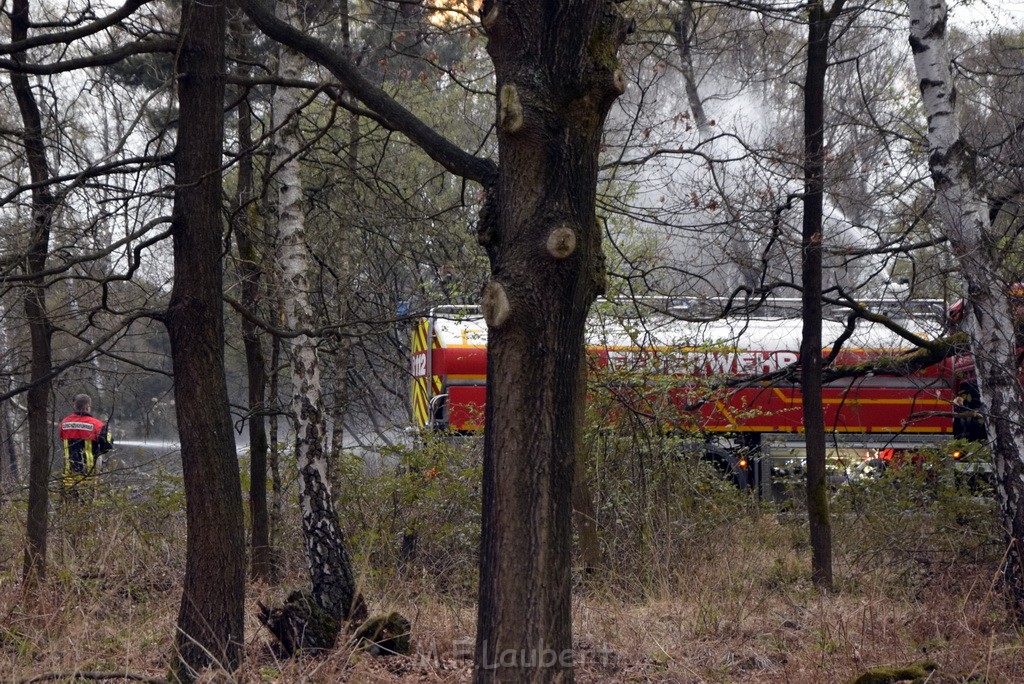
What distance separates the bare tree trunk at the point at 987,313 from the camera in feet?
21.1

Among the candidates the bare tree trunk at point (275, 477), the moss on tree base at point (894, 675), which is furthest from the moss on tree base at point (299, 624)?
the bare tree trunk at point (275, 477)

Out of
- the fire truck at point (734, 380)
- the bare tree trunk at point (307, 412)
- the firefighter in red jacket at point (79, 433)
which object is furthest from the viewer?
the firefighter in red jacket at point (79, 433)

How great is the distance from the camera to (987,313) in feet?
21.2

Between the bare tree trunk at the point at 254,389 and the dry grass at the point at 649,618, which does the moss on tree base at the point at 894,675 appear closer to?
the dry grass at the point at 649,618

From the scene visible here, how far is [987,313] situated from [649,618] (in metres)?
3.12

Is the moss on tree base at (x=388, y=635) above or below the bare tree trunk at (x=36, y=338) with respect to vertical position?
below

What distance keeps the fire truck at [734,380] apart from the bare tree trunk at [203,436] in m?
2.42

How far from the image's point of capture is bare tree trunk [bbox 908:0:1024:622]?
645cm

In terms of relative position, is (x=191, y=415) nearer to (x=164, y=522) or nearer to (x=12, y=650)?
(x=12, y=650)

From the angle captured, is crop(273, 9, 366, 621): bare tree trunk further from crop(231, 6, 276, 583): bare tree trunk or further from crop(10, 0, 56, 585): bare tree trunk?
crop(10, 0, 56, 585): bare tree trunk

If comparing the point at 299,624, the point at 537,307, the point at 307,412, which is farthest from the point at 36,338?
the point at 537,307

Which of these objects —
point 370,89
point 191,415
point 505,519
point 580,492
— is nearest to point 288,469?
Answer: point 580,492

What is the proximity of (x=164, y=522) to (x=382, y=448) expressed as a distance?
2.63 m

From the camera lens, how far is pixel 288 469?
11336 millimetres
